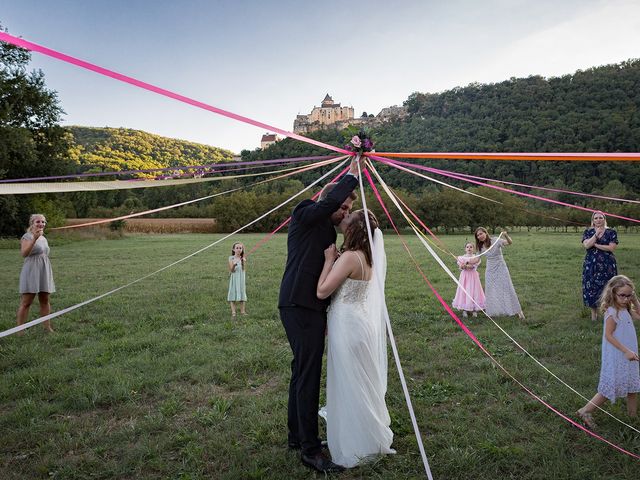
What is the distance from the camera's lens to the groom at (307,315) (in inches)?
131

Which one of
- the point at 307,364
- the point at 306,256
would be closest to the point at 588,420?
the point at 307,364

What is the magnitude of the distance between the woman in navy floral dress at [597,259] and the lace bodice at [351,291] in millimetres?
5642

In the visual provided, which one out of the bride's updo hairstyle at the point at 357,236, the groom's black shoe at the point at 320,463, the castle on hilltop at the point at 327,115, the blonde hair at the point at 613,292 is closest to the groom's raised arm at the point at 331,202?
the bride's updo hairstyle at the point at 357,236

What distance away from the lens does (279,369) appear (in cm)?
557

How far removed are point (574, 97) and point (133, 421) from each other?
86510 mm

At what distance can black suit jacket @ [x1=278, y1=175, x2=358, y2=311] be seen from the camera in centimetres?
333

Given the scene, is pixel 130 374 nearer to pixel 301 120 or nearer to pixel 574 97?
pixel 574 97

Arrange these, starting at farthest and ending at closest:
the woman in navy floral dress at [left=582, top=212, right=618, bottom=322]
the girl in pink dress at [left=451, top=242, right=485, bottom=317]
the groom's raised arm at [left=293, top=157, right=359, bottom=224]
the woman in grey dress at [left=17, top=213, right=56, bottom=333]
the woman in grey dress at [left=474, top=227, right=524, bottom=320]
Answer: the girl in pink dress at [left=451, top=242, right=485, bottom=317]
the woman in grey dress at [left=474, top=227, right=524, bottom=320]
the woman in navy floral dress at [left=582, top=212, right=618, bottom=322]
the woman in grey dress at [left=17, top=213, right=56, bottom=333]
the groom's raised arm at [left=293, top=157, right=359, bottom=224]

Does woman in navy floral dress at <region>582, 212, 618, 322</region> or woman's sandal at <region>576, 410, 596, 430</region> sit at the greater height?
woman in navy floral dress at <region>582, 212, 618, 322</region>

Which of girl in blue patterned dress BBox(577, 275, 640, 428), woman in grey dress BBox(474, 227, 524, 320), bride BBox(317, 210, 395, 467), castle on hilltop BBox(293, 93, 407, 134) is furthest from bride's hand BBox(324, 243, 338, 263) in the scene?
castle on hilltop BBox(293, 93, 407, 134)

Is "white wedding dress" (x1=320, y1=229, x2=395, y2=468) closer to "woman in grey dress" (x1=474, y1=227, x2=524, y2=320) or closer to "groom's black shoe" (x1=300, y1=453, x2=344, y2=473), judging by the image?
"groom's black shoe" (x1=300, y1=453, x2=344, y2=473)

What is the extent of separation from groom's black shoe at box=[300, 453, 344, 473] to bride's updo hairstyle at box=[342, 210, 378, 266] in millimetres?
1521

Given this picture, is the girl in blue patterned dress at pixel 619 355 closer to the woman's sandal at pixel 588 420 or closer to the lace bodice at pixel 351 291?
the woman's sandal at pixel 588 420

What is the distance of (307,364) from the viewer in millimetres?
3342
